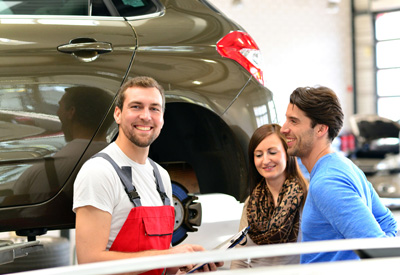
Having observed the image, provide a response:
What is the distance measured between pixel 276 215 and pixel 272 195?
0.12m

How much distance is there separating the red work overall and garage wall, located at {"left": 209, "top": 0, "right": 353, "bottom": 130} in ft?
28.9

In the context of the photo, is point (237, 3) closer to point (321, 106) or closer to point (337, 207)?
point (321, 106)

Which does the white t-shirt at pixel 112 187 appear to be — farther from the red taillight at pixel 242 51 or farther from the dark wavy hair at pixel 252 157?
the red taillight at pixel 242 51

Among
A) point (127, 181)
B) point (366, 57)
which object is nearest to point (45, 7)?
point (127, 181)

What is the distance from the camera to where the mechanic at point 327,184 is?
1.36 m

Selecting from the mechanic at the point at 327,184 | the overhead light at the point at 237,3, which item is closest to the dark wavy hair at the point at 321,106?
the mechanic at the point at 327,184

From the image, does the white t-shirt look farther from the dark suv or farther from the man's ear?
the man's ear

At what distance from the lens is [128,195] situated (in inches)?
69.8

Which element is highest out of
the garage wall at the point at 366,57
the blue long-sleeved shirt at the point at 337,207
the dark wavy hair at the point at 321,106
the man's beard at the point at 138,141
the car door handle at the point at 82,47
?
the garage wall at the point at 366,57

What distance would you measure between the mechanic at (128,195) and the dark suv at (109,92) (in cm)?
21

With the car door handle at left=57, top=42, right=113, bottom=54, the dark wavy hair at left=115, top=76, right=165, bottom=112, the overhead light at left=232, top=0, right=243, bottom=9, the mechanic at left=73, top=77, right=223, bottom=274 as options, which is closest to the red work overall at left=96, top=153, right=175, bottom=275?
the mechanic at left=73, top=77, right=223, bottom=274

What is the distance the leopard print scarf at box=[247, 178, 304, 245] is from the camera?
83.0 inches

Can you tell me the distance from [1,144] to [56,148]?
0.19 metres

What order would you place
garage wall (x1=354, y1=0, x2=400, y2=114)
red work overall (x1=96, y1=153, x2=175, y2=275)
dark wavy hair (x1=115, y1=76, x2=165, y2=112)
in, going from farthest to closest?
garage wall (x1=354, y1=0, x2=400, y2=114), dark wavy hair (x1=115, y1=76, x2=165, y2=112), red work overall (x1=96, y1=153, x2=175, y2=275)
